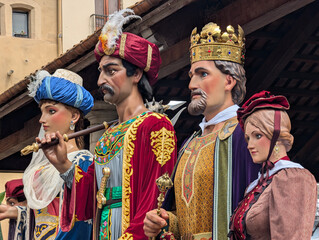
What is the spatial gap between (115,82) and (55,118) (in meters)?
1.11

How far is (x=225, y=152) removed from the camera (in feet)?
17.6

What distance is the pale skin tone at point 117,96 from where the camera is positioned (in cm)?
632

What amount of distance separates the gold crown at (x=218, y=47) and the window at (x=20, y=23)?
64.1 ft

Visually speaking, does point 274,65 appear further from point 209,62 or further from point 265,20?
point 209,62

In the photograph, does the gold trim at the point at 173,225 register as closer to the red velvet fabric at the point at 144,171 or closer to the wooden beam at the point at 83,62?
the red velvet fabric at the point at 144,171

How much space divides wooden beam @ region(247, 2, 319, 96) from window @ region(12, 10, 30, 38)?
54.4 feet

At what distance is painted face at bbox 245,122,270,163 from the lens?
4949mm

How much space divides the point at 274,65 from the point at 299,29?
0.53m

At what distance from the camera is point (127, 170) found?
6.08 m

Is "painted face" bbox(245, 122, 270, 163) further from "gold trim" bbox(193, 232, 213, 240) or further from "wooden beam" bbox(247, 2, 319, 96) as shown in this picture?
"wooden beam" bbox(247, 2, 319, 96)

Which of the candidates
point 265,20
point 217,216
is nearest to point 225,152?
point 217,216

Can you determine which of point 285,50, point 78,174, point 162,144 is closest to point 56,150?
point 78,174

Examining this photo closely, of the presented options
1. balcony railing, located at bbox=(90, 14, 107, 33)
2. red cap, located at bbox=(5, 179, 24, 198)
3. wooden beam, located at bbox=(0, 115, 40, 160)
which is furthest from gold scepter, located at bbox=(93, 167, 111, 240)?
balcony railing, located at bbox=(90, 14, 107, 33)

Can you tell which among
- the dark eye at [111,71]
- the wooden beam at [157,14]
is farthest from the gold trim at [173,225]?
the wooden beam at [157,14]
